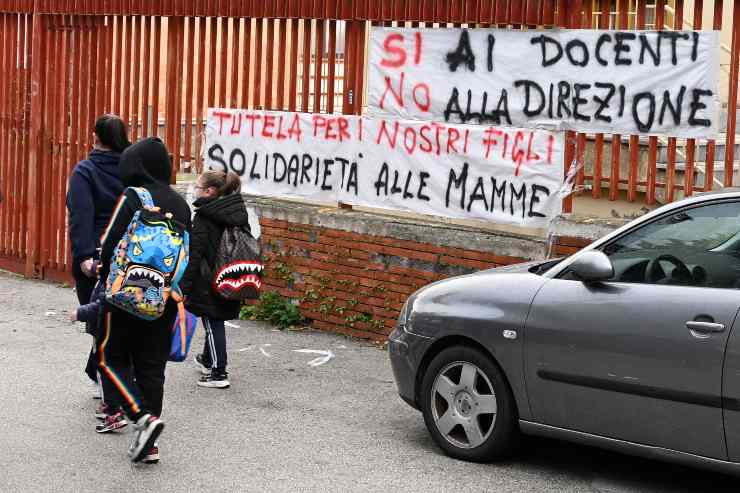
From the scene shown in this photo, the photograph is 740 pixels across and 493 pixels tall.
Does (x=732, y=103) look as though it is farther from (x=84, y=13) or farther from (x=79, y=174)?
(x=84, y=13)

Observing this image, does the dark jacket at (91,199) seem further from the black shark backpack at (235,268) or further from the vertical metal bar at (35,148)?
the vertical metal bar at (35,148)

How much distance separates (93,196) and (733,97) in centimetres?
416

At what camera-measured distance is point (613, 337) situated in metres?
5.73

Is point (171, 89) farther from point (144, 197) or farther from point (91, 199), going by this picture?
point (144, 197)

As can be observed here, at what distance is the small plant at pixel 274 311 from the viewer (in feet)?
33.0

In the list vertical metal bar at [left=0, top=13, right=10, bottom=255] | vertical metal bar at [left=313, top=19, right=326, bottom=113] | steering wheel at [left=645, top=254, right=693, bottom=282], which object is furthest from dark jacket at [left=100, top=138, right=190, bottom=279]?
vertical metal bar at [left=0, top=13, right=10, bottom=255]

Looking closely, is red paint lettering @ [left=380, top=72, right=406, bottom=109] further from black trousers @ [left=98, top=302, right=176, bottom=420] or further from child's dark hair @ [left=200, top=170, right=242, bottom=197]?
black trousers @ [left=98, top=302, right=176, bottom=420]

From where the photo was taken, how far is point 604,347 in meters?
5.76

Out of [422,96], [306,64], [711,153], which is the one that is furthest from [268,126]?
[711,153]

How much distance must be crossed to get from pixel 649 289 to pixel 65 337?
211 inches

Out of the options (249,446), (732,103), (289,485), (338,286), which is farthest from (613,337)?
(338,286)

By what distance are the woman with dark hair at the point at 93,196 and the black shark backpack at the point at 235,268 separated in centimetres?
84

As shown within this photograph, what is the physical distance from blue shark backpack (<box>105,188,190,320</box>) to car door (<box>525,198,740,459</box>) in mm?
1864

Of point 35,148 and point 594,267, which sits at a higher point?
point 35,148
